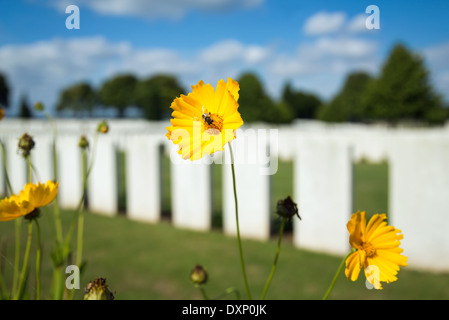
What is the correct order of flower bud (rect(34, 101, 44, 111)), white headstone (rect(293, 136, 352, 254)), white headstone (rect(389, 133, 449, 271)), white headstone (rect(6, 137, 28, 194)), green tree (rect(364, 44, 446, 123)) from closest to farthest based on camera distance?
flower bud (rect(34, 101, 44, 111))
white headstone (rect(389, 133, 449, 271))
white headstone (rect(293, 136, 352, 254))
white headstone (rect(6, 137, 28, 194))
green tree (rect(364, 44, 446, 123))

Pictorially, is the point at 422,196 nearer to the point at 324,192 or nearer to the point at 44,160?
the point at 324,192

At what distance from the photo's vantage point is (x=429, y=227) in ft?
9.39

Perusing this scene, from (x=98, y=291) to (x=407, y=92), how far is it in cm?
2960

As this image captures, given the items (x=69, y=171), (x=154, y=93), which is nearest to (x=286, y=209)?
(x=69, y=171)

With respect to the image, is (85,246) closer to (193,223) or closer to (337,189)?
(193,223)

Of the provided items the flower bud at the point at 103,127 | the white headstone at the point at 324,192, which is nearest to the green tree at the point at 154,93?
the white headstone at the point at 324,192

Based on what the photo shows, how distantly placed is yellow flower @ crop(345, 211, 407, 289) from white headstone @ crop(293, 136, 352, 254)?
2.75 meters

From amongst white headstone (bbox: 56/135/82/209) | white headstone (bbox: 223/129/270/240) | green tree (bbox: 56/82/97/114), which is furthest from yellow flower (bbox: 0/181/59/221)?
green tree (bbox: 56/82/97/114)

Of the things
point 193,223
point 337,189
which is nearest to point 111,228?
point 193,223

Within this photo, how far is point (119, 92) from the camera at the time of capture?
5344cm

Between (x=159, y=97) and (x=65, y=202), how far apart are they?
88.1 ft

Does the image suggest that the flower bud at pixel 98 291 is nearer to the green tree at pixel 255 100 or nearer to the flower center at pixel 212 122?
the flower center at pixel 212 122

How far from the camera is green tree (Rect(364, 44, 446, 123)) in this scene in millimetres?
26562

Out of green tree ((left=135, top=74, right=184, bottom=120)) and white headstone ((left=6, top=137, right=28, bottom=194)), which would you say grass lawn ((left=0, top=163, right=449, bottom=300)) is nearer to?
white headstone ((left=6, top=137, right=28, bottom=194))
